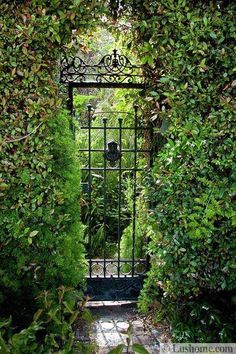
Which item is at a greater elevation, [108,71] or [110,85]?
[108,71]

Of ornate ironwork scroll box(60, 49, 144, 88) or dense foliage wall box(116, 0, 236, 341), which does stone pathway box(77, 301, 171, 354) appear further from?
ornate ironwork scroll box(60, 49, 144, 88)

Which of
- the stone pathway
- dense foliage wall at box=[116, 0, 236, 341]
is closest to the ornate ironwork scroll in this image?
dense foliage wall at box=[116, 0, 236, 341]

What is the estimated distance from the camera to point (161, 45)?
3467 mm

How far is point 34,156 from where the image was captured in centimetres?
345

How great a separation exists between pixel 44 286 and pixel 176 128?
4.62 feet

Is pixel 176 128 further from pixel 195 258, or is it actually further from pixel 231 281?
pixel 231 281

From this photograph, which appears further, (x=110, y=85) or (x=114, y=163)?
(x=114, y=163)

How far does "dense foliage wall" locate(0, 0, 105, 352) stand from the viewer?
3328 mm

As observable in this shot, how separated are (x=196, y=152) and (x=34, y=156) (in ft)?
3.62

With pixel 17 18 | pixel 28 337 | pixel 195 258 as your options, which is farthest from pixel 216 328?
pixel 17 18

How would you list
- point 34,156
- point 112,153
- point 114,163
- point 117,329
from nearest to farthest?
1. point 34,156
2. point 117,329
3. point 112,153
4. point 114,163

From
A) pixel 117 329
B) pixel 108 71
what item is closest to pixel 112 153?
pixel 108 71

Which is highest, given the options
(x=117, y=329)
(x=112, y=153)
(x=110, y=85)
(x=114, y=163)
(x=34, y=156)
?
(x=110, y=85)

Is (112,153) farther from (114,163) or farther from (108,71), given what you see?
(108,71)
